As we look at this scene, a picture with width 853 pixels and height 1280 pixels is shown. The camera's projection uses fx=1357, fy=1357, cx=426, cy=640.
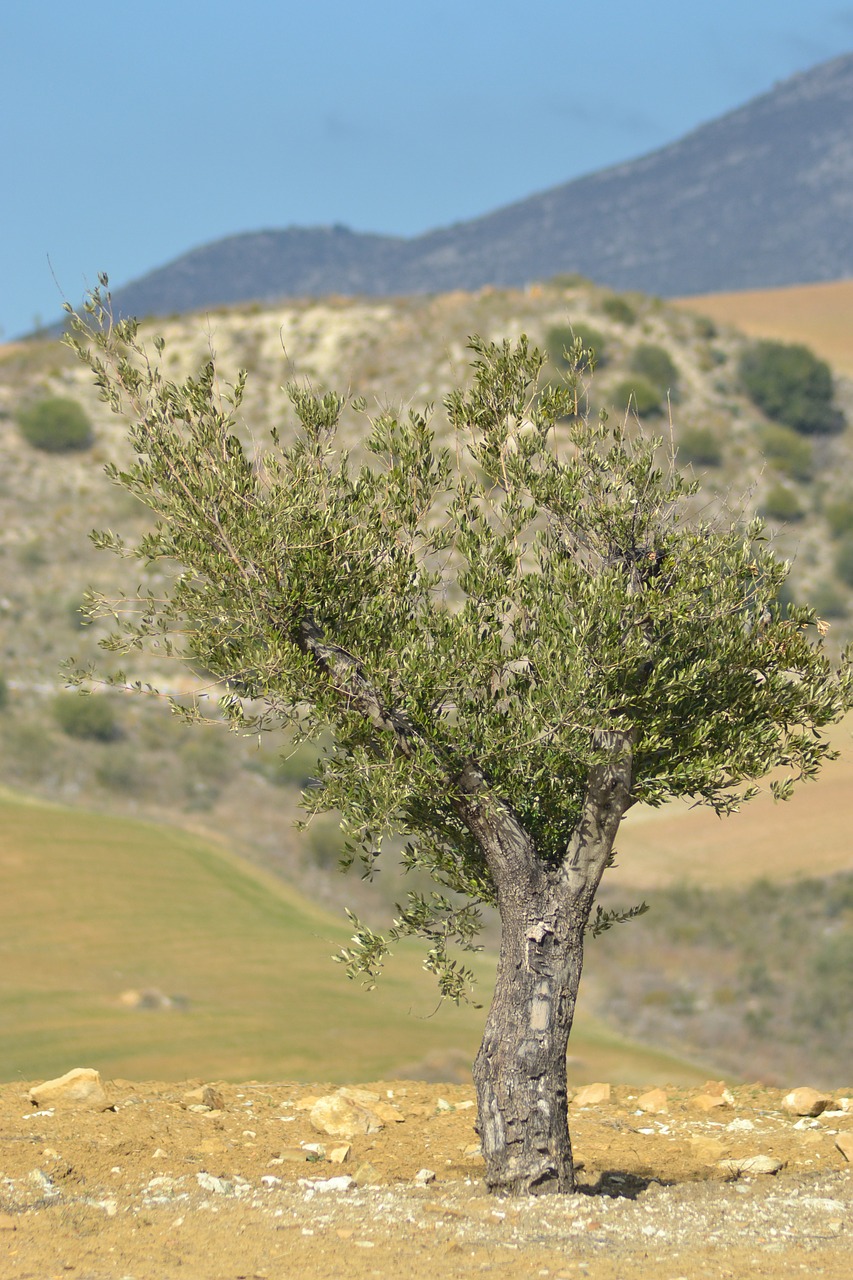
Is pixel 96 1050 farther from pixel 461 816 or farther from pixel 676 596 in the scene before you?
pixel 676 596

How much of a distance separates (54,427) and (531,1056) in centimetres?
7985

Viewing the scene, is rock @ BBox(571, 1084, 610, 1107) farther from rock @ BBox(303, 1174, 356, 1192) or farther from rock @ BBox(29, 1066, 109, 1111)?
rock @ BBox(29, 1066, 109, 1111)

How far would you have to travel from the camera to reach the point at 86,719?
188ft

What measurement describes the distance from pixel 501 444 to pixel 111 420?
8179 cm

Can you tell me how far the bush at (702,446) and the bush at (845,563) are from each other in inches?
406

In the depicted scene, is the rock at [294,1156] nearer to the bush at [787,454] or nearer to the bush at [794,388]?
the bush at [787,454]

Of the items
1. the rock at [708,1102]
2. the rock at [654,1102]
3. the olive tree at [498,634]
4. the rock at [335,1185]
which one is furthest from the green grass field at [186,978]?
the olive tree at [498,634]

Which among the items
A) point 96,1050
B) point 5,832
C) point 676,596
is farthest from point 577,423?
point 5,832

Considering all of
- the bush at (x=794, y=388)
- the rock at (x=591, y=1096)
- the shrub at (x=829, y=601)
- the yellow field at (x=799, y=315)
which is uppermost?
the yellow field at (x=799, y=315)

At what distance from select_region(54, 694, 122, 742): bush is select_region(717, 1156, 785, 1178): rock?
46.7m

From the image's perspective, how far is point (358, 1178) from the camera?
40.7 ft

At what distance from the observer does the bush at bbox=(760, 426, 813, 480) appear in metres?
88.9

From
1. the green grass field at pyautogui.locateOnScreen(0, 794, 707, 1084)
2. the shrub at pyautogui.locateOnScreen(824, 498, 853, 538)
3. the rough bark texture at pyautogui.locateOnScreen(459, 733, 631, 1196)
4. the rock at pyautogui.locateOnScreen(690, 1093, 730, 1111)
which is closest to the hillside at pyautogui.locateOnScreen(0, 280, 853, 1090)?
the shrub at pyautogui.locateOnScreen(824, 498, 853, 538)

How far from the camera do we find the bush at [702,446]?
280ft
